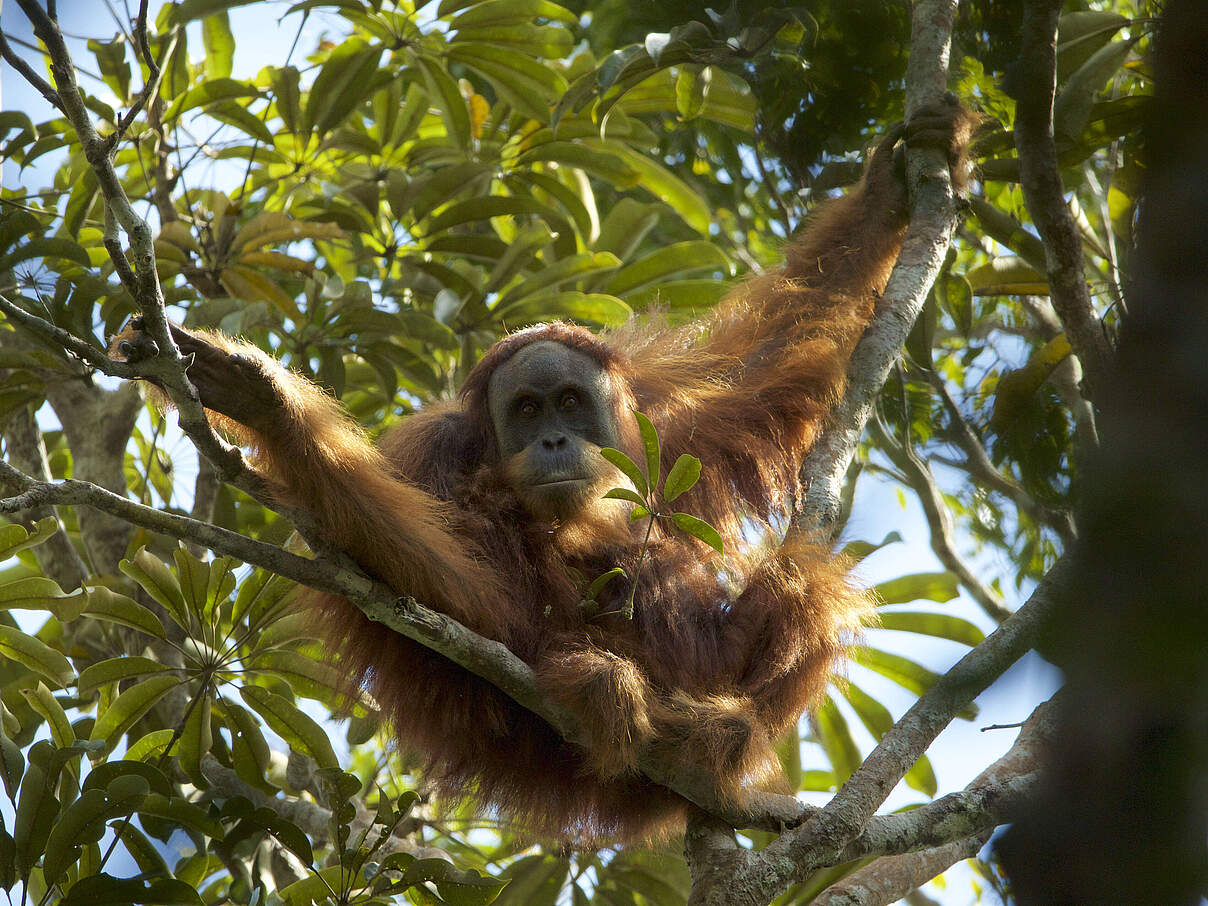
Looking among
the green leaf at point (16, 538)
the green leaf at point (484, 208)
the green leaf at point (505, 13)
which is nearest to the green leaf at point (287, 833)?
the green leaf at point (16, 538)

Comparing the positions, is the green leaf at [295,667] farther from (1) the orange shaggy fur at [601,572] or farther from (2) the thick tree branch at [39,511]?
(2) the thick tree branch at [39,511]

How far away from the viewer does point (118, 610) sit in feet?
12.9

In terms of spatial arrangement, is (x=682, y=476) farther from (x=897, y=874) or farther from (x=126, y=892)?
(x=126, y=892)

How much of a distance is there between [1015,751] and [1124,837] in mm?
2830

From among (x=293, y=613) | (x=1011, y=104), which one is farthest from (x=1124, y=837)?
(x=1011, y=104)

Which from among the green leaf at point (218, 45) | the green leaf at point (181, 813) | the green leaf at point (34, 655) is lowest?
the green leaf at point (181, 813)

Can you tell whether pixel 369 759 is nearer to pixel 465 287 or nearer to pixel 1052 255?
pixel 465 287

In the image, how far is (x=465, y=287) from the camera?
18.1ft

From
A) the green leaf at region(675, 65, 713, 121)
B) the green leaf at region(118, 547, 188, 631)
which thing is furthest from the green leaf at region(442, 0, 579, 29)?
the green leaf at region(118, 547, 188, 631)

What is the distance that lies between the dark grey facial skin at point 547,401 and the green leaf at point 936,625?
5.33 feet

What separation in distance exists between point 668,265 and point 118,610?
3.00 metres

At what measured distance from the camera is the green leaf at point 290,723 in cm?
417

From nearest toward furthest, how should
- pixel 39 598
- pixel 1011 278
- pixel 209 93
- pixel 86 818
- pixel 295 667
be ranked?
pixel 86 818 < pixel 39 598 < pixel 295 667 < pixel 1011 278 < pixel 209 93

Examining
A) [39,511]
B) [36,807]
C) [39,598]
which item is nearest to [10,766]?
[36,807]
